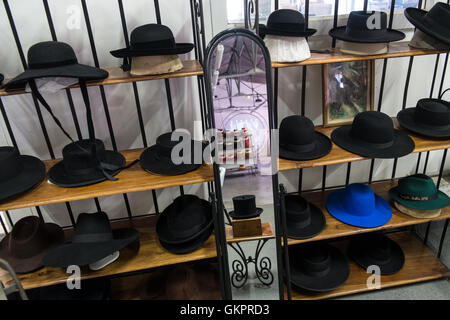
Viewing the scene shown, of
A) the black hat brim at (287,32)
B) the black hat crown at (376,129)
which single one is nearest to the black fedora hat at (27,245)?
the black hat brim at (287,32)

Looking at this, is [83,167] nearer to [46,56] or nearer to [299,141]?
[46,56]

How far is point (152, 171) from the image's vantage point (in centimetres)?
187

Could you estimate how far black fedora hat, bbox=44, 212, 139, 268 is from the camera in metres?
1.83

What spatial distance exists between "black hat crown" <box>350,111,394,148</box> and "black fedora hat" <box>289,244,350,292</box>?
2.64ft

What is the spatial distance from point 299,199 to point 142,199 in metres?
1.04

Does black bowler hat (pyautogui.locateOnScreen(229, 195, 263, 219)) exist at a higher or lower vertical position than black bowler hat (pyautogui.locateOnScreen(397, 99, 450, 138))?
lower

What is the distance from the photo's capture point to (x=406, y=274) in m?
2.35

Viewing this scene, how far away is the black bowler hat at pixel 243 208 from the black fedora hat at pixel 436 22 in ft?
4.10

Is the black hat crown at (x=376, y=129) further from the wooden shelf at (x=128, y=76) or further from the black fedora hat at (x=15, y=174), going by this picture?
the black fedora hat at (x=15, y=174)

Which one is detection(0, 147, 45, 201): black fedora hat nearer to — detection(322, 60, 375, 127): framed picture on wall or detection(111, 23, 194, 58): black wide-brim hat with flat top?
detection(111, 23, 194, 58): black wide-brim hat with flat top

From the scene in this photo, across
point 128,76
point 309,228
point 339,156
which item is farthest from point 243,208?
point 128,76

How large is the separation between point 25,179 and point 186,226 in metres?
0.87

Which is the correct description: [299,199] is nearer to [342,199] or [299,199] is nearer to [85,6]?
[342,199]

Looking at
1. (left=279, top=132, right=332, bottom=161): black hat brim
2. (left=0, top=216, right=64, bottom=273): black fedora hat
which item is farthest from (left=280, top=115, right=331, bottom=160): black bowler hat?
(left=0, top=216, right=64, bottom=273): black fedora hat
